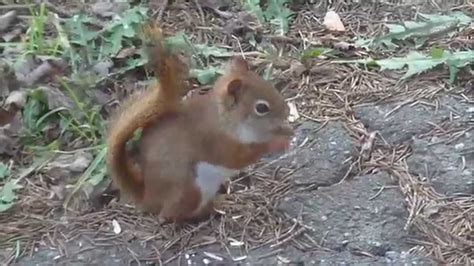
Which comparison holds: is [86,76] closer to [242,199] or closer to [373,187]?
[242,199]

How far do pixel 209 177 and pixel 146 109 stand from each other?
234mm

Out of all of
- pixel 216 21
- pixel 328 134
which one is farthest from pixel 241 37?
pixel 328 134

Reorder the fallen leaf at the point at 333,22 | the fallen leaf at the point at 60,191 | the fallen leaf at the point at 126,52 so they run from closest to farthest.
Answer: the fallen leaf at the point at 60,191, the fallen leaf at the point at 126,52, the fallen leaf at the point at 333,22

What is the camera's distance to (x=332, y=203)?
292 cm

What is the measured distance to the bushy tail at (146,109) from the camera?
2576mm

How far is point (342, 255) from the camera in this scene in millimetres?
2758

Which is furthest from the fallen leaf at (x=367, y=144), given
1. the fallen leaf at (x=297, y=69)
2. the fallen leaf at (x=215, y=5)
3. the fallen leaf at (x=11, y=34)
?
the fallen leaf at (x=11, y=34)

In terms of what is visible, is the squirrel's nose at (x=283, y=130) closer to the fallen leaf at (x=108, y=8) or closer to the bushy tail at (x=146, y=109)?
the bushy tail at (x=146, y=109)

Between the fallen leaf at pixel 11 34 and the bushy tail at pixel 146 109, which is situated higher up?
the bushy tail at pixel 146 109

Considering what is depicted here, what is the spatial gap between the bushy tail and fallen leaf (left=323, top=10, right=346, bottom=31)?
3.68 feet

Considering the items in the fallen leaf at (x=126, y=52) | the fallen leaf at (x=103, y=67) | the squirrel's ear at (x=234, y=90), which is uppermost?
the squirrel's ear at (x=234, y=90)

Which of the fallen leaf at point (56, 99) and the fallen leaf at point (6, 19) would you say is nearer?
the fallen leaf at point (56, 99)

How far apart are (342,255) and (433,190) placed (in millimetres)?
376

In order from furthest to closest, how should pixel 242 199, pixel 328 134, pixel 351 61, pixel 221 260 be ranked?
pixel 351 61
pixel 328 134
pixel 242 199
pixel 221 260
